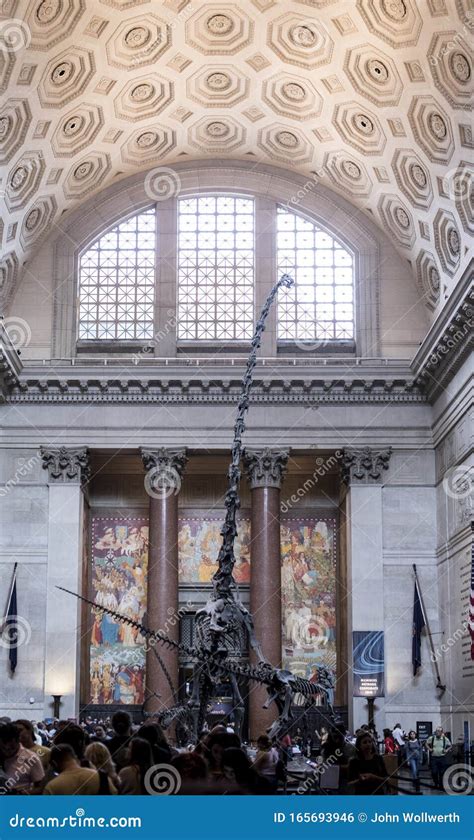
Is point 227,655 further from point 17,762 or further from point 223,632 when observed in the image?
point 17,762

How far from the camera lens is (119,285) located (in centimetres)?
3838

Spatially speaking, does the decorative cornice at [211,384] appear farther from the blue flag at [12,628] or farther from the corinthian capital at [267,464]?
the blue flag at [12,628]

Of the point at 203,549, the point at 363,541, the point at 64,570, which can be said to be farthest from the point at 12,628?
the point at 363,541

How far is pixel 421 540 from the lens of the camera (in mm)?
35625

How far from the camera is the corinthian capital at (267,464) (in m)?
36.1

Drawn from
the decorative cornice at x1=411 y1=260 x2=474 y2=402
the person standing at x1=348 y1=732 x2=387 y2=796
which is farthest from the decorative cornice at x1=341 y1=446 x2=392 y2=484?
the person standing at x1=348 y1=732 x2=387 y2=796

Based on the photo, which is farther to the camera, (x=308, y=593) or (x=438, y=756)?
(x=308, y=593)

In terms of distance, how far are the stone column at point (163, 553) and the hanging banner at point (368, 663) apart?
515cm

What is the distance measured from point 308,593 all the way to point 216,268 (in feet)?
34.4

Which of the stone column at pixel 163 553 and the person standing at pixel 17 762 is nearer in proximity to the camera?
the person standing at pixel 17 762

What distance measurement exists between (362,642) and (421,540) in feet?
11.5

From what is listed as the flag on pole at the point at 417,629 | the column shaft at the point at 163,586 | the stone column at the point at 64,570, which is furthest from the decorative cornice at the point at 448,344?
the stone column at the point at 64,570

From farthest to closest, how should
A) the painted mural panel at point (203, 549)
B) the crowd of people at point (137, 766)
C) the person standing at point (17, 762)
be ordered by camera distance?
the painted mural panel at point (203, 549) < the person standing at point (17, 762) < the crowd of people at point (137, 766)
